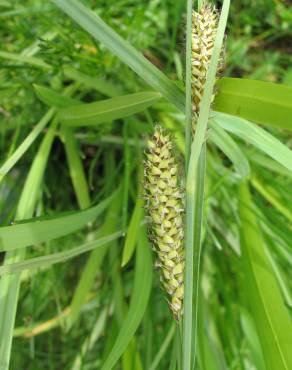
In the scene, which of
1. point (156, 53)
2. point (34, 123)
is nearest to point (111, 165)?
point (34, 123)

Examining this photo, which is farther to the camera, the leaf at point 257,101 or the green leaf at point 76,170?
the green leaf at point 76,170

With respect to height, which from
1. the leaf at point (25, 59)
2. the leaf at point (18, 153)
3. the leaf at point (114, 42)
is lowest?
the leaf at point (114, 42)


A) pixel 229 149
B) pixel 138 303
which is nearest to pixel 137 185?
pixel 138 303

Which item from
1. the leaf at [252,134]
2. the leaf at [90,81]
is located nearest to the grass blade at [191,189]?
the leaf at [252,134]

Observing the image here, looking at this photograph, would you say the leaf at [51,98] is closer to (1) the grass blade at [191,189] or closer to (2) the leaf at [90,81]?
(2) the leaf at [90,81]

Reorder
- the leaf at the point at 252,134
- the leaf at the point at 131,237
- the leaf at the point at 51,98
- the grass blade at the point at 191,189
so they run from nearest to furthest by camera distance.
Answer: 1. the grass blade at the point at 191,189
2. the leaf at the point at 252,134
3. the leaf at the point at 131,237
4. the leaf at the point at 51,98

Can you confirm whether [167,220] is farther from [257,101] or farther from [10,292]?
[10,292]

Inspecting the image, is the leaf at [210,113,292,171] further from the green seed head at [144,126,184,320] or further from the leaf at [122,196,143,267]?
the leaf at [122,196,143,267]
